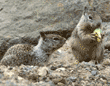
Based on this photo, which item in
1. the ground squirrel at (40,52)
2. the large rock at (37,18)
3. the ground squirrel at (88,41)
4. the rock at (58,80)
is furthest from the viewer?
the large rock at (37,18)

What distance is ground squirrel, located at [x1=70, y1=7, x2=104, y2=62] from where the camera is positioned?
2.29 m

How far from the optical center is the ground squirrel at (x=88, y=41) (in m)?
2.29

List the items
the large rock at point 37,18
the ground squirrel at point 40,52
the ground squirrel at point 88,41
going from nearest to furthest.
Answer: the ground squirrel at point 88,41 < the ground squirrel at point 40,52 < the large rock at point 37,18

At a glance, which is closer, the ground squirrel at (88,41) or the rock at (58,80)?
the rock at (58,80)

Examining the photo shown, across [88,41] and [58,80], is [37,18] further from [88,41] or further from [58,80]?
[58,80]

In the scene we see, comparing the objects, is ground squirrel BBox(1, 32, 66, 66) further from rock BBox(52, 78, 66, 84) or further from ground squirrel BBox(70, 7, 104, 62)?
rock BBox(52, 78, 66, 84)

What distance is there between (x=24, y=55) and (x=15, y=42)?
0.62 meters

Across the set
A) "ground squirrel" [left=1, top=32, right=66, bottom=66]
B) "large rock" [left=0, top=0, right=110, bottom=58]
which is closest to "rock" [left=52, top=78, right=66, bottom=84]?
"ground squirrel" [left=1, top=32, right=66, bottom=66]

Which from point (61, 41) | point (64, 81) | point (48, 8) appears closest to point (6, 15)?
point (48, 8)

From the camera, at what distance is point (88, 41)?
7.47 feet

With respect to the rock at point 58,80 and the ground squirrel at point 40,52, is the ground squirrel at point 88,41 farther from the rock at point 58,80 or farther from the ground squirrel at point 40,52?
the rock at point 58,80

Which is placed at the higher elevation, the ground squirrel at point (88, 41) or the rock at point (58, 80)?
the ground squirrel at point (88, 41)

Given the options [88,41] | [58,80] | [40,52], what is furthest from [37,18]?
[58,80]

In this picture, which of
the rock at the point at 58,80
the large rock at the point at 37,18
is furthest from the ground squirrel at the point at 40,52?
the rock at the point at 58,80
